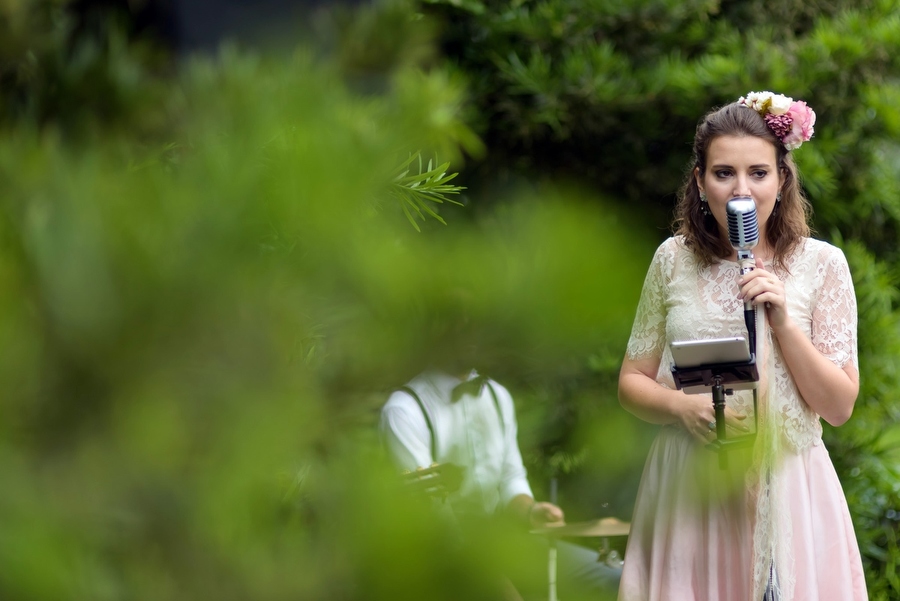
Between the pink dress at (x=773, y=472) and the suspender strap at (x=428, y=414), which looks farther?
the pink dress at (x=773, y=472)

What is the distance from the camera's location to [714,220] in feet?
7.34

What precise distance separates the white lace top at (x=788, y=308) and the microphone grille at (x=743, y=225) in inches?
7.7

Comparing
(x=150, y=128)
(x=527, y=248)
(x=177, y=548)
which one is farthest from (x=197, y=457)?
(x=150, y=128)

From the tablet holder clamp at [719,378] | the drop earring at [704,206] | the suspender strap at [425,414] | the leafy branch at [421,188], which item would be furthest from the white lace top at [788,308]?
the suspender strap at [425,414]

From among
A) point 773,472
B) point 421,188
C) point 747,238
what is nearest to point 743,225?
point 747,238

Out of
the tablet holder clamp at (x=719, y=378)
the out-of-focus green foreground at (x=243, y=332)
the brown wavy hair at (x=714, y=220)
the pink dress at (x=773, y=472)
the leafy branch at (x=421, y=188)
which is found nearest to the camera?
the out-of-focus green foreground at (x=243, y=332)

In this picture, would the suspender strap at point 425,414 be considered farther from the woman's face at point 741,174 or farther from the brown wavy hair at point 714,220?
the brown wavy hair at point 714,220

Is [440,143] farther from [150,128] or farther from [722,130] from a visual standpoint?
[722,130]

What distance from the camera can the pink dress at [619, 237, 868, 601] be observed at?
202 cm

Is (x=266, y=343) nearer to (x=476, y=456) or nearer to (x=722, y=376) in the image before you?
(x=476, y=456)

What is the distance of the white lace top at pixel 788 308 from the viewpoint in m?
2.07

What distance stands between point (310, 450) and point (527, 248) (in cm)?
13

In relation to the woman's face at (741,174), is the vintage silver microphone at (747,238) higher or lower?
lower

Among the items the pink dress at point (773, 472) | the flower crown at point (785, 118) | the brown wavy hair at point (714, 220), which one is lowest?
the pink dress at point (773, 472)
